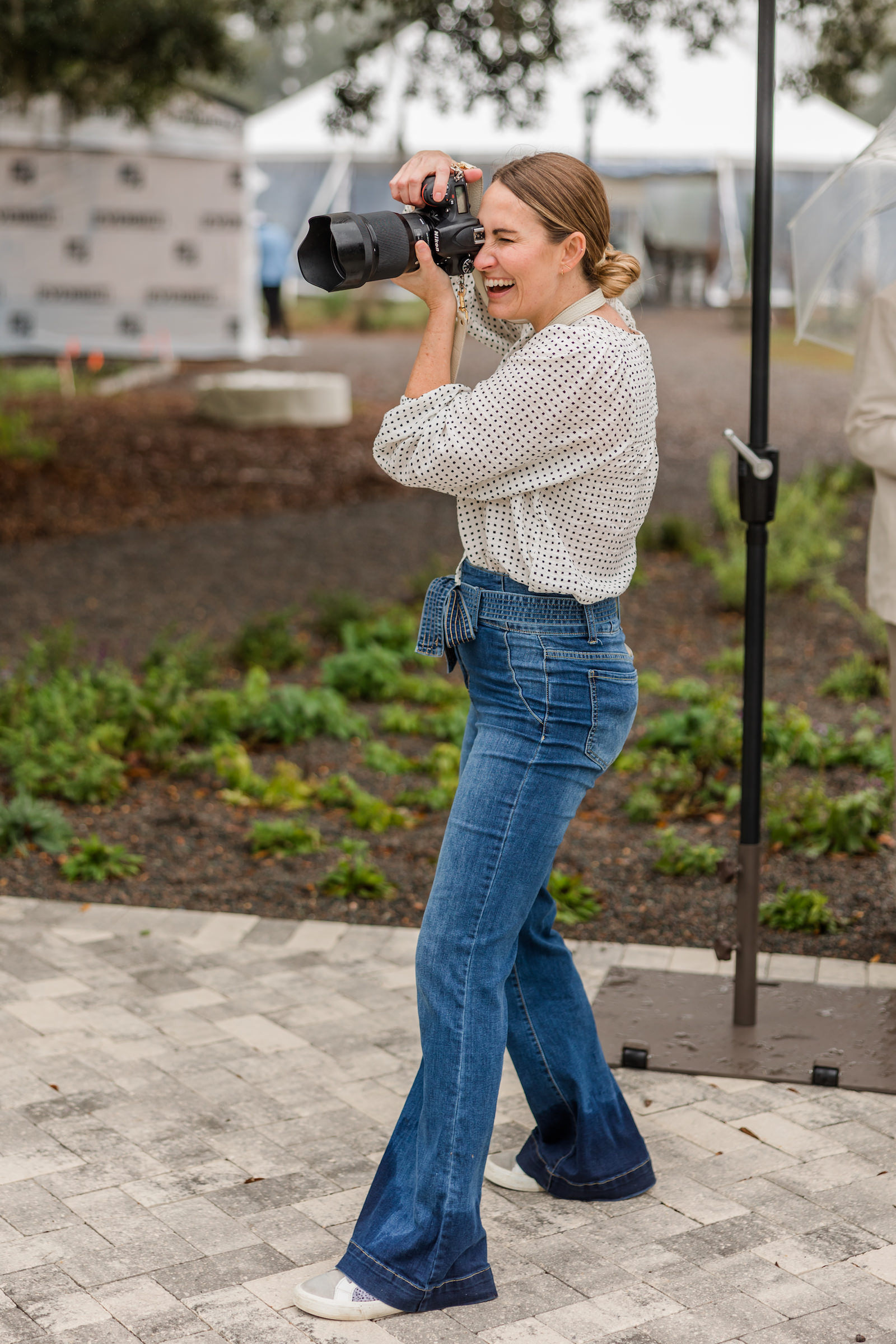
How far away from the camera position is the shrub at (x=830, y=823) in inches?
202

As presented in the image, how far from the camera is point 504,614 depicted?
266 centimetres

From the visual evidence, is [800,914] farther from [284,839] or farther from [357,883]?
[284,839]

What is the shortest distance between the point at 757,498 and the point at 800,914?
4.94 feet

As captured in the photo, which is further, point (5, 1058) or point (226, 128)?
point (226, 128)

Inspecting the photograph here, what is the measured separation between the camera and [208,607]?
845 cm

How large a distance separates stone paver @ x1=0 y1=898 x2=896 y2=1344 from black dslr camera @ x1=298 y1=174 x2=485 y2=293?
1761mm

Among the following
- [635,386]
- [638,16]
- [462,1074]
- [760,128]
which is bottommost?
[462,1074]

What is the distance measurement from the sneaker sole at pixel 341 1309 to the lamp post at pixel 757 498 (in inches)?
57.0

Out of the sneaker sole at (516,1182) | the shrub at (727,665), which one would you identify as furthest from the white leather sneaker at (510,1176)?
the shrub at (727,665)

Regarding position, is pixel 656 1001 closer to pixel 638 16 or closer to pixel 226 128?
pixel 638 16

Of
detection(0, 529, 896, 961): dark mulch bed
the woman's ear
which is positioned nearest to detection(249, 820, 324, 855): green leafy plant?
detection(0, 529, 896, 961): dark mulch bed

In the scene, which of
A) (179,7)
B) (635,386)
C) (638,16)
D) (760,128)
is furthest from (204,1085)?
(179,7)

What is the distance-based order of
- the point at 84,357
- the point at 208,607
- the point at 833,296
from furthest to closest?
the point at 84,357
the point at 208,607
the point at 833,296

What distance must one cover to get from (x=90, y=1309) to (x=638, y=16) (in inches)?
331
